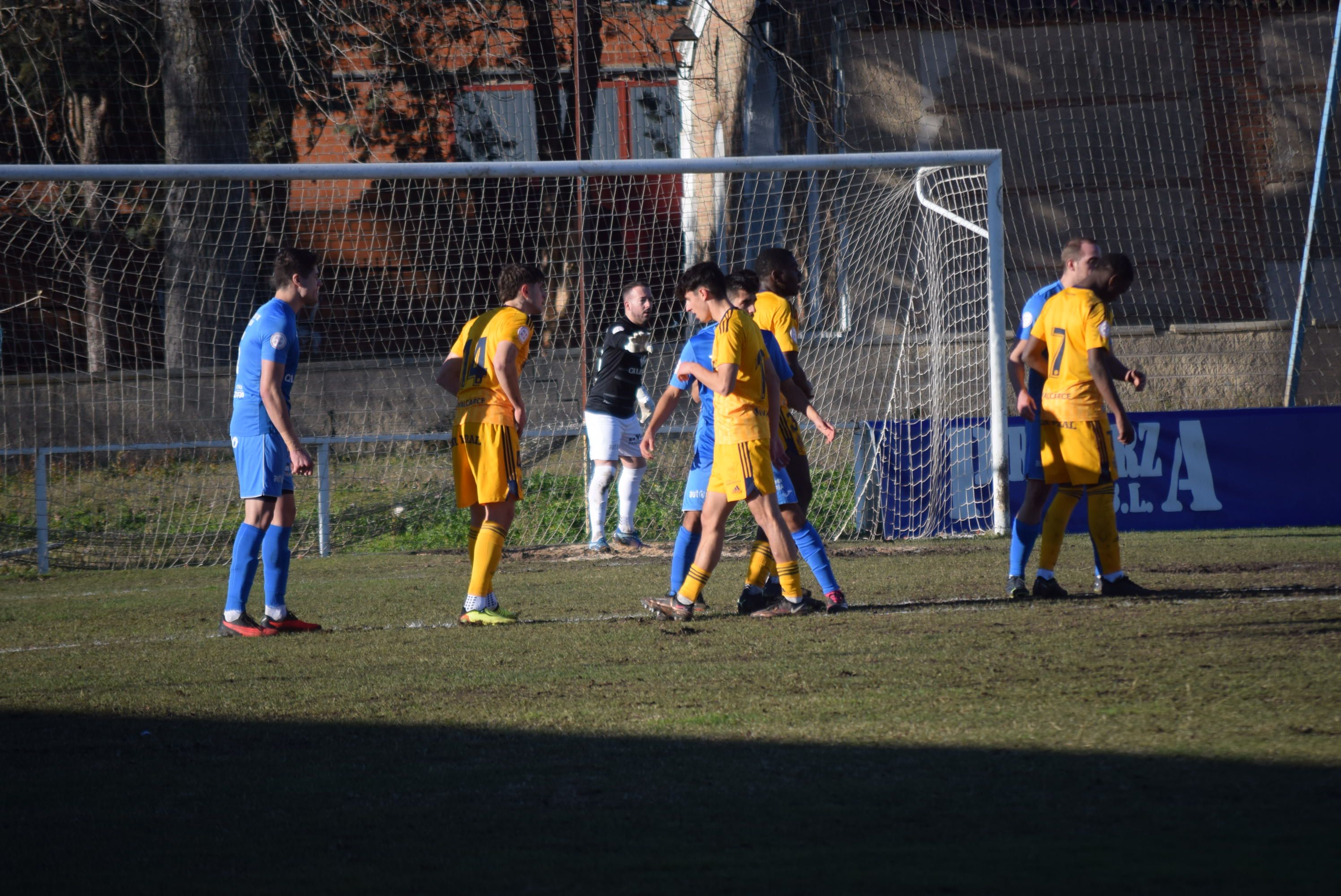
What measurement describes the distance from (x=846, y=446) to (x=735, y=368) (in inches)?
236

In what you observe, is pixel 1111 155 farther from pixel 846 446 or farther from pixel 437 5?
pixel 437 5

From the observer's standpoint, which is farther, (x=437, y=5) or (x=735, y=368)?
(x=437, y=5)

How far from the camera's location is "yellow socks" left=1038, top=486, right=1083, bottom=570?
7129 millimetres

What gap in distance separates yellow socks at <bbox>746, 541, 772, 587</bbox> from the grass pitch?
1.39 feet

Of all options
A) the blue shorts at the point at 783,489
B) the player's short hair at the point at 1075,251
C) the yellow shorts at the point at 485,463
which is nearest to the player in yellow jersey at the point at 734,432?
the blue shorts at the point at 783,489

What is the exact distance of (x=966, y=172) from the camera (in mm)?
13906

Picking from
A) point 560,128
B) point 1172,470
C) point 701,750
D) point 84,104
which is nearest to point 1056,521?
point 701,750

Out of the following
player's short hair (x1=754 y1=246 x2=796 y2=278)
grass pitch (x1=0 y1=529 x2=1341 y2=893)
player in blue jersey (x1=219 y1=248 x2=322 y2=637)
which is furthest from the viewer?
player's short hair (x1=754 y1=246 x2=796 y2=278)

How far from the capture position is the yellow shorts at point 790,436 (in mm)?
7129

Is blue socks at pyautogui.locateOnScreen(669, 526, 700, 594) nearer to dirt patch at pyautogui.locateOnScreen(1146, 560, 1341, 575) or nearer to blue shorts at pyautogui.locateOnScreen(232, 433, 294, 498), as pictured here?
blue shorts at pyautogui.locateOnScreen(232, 433, 294, 498)

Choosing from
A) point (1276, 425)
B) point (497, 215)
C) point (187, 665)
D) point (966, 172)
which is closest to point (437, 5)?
point (497, 215)

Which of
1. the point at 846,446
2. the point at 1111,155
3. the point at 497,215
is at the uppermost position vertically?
the point at 1111,155

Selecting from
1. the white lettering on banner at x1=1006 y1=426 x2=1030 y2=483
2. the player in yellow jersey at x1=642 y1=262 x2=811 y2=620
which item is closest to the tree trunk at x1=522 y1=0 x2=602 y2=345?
the white lettering on banner at x1=1006 y1=426 x2=1030 y2=483

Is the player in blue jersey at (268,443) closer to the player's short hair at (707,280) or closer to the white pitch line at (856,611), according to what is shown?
the white pitch line at (856,611)
